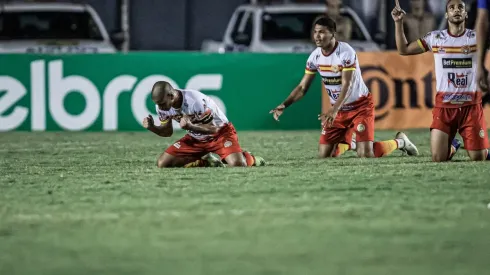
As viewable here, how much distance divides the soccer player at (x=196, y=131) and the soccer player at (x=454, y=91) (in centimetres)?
188

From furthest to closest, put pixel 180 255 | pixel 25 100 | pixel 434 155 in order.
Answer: pixel 25 100 → pixel 434 155 → pixel 180 255

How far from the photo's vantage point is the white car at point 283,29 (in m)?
22.3

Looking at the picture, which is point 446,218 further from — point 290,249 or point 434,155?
point 434,155

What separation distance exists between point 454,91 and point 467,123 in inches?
14.4

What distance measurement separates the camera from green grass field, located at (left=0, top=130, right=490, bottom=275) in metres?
6.82

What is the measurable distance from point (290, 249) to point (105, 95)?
12080 millimetres

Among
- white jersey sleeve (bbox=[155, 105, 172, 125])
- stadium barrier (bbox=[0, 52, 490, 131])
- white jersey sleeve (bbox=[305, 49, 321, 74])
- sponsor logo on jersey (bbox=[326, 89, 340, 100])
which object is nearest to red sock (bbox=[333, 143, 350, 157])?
sponsor logo on jersey (bbox=[326, 89, 340, 100])

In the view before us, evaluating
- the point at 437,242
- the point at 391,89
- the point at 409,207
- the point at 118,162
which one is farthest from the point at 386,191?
the point at 391,89

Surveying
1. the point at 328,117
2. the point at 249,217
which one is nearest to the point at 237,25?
the point at 328,117

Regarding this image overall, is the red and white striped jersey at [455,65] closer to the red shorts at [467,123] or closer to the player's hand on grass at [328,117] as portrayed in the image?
the red shorts at [467,123]

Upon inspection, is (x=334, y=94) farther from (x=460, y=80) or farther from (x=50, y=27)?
(x=50, y=27)

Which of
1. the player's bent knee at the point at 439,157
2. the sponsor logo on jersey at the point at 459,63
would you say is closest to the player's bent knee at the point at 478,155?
the player's bent knee at the point at 439,157

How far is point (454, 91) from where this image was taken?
13.0m

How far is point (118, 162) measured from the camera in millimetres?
13773
